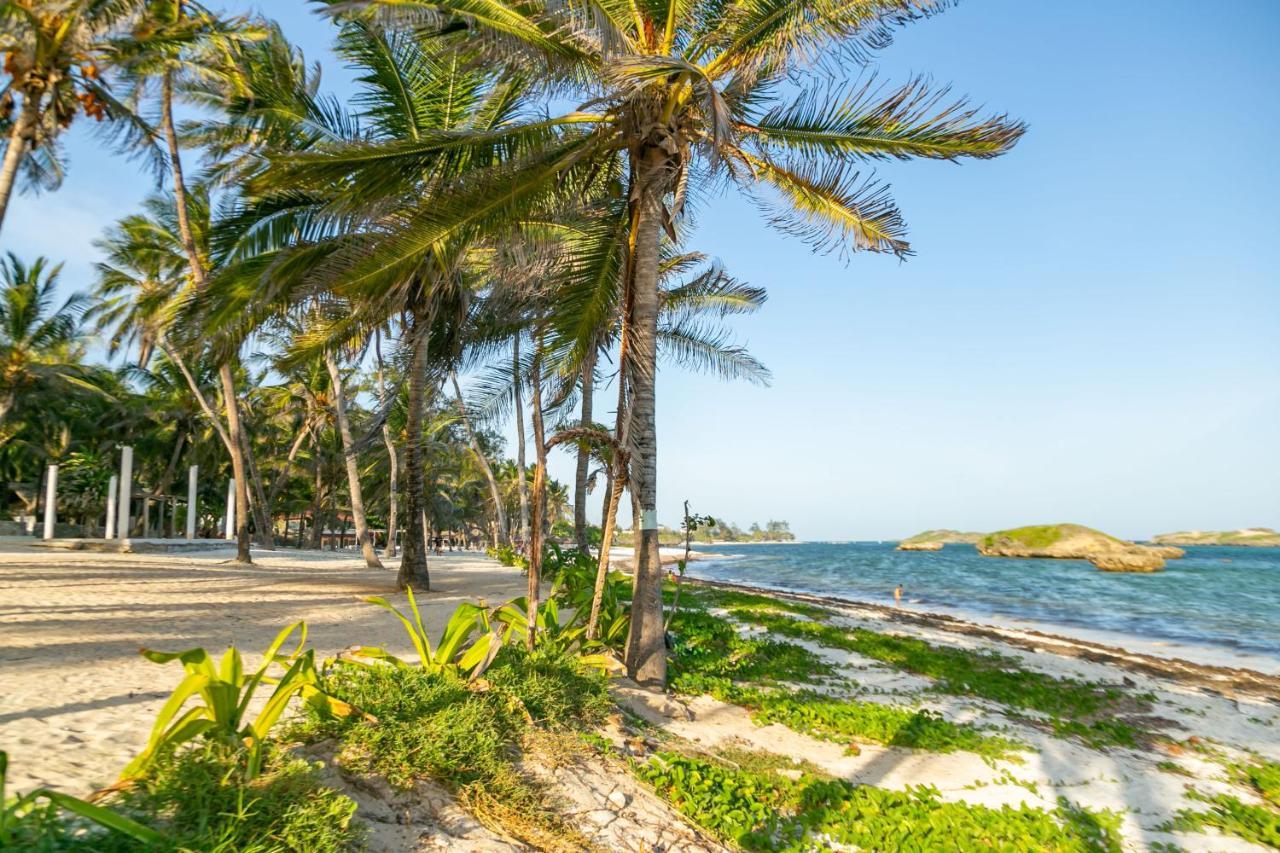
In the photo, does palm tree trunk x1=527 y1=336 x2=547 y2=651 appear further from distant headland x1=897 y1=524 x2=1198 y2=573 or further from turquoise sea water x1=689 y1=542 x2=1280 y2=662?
distant headland x1=897 y1=524 x2=1198 y2=573

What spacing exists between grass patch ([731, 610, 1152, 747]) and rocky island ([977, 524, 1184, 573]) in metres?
40.2

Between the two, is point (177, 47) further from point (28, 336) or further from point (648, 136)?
point (28, 336)

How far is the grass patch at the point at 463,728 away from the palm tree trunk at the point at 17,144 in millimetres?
8333

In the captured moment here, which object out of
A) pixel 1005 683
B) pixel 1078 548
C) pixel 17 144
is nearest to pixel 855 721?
pixel 1005 683

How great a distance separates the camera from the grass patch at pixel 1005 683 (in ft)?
22.7

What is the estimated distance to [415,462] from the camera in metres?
11.8

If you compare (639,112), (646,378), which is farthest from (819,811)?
(639,112)

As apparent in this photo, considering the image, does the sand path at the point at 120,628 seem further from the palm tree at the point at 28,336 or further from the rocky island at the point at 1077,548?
the rocky island at the point at 1077,548

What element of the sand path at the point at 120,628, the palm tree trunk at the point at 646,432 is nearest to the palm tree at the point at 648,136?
the palm tree trunk at the point at 646,432

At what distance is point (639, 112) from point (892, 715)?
5931 mm

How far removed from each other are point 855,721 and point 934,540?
11212cm

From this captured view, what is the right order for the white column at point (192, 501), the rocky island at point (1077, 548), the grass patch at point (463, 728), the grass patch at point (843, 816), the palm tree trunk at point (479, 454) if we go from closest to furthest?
1. the grass patch at point (463, 728)
2. the grass patch at point (843, 816)
3. the palm tree trunk at point (479, 454)
4. the white column at point (192, 501)
5. the rocky island at point (1077, 548)

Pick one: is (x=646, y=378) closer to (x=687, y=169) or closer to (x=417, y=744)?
(x=687, y=169)

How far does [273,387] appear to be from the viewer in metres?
30.3
